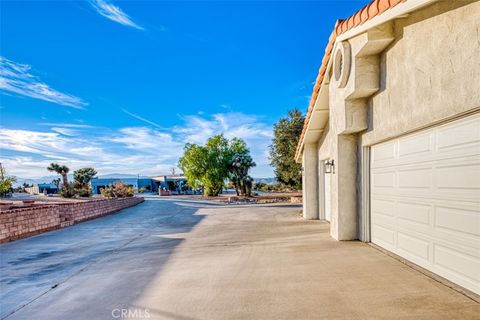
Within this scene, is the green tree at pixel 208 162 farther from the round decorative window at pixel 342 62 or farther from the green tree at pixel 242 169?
the round decorative window at pixel 342 62

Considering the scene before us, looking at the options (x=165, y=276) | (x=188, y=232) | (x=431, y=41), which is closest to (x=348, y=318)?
(x=165, y=276)

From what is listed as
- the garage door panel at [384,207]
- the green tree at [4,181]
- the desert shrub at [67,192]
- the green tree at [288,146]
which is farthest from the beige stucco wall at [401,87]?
the desert shrub at [67,192]

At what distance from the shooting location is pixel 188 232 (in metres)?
9.22

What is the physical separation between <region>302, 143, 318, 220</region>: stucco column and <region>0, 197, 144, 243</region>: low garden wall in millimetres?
10553

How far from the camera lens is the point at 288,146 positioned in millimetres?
24438

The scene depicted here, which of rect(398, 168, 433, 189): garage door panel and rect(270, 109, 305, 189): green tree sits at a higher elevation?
rect(270, 109, 305, 189): green tree

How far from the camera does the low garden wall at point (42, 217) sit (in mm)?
8461

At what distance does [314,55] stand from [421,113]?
1218 cm

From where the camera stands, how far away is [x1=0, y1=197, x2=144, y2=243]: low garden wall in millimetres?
8461

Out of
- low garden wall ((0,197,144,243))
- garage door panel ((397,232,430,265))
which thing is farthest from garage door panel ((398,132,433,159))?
low garden wall ((0,197,144,243))

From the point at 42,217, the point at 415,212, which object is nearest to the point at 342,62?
the point at 415,212

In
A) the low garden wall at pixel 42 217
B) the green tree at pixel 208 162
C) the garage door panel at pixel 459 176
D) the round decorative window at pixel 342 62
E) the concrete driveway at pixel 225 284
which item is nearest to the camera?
the concrete driveway at pixel 225 284

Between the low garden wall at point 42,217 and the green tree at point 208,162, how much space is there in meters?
15.2

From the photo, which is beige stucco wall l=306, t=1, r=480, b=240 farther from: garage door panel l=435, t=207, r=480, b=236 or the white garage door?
garage door panel l=435, t=207, r=480, b=236
